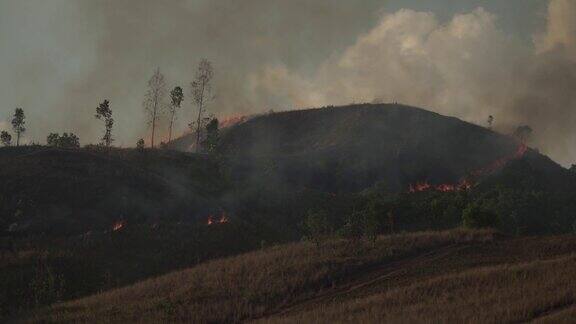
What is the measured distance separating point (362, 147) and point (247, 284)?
89.2 meters

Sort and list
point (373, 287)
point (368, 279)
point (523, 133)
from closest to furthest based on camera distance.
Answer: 1. point (373, 287)
2. point (368, 279)
3. point (523, 133)

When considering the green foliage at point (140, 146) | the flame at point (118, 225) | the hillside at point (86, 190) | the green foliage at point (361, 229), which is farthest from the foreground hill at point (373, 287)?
the green foliage at point (140, 146)

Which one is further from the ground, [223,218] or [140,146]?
[140,146]

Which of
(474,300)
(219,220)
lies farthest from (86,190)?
(474,300)

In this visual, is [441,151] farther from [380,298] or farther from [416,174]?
[380,298]

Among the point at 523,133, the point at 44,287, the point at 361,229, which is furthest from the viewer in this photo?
the point at 523,133

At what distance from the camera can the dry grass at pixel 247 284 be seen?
35.7m

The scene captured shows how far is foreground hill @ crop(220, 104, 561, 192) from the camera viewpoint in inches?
4507

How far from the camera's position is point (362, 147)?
127625 millimetres

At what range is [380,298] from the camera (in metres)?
33.1

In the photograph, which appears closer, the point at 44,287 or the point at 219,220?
the point at 44,287

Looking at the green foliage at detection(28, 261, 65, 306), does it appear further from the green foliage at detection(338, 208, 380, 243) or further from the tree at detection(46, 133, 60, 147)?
the tree at detection(46, 133, 60, 147)

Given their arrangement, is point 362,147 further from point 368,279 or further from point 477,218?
point 368,279

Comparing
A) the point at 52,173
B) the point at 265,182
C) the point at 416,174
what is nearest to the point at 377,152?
the point at 416,174
